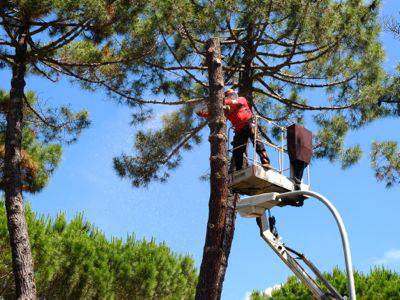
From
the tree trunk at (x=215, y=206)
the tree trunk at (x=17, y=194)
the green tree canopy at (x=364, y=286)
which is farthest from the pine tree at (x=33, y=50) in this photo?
the green tree canopy at (x=364, y=286)

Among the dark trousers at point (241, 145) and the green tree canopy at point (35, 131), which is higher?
the green tree canopy at point (35, 131)

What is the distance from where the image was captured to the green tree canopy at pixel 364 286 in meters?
15.6

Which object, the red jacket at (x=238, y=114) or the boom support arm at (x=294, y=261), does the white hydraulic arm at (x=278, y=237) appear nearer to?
the boom support arm at (x=294, y=261)

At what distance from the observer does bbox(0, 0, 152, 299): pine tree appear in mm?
11469

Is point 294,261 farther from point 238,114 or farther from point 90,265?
point 90,265

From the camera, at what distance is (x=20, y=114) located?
1239 cm

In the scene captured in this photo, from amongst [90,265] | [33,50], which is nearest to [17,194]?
[33,50]

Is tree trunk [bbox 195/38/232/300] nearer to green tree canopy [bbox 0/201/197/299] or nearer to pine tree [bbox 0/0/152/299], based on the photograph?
pine tree [bbox 0/0/152/299]

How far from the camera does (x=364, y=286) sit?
52.1 feet

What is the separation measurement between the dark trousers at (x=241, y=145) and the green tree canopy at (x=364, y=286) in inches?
301

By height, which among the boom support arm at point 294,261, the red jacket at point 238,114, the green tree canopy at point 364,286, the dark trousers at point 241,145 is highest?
the green tree canopy at point 364,286

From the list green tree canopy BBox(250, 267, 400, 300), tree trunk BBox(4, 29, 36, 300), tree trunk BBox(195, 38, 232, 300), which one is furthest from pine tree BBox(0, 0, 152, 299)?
green tree canopy BBox(250, 267, 400, 300)

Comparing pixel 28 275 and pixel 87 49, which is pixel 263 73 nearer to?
pixel 87 49

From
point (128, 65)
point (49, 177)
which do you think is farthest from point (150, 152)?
point (49, 177)
